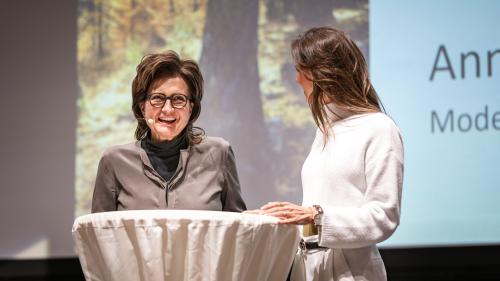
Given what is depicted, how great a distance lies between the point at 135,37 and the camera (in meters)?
4.30

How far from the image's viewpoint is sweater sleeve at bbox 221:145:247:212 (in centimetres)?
255

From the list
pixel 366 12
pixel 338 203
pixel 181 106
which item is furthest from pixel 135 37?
pixel 338 203

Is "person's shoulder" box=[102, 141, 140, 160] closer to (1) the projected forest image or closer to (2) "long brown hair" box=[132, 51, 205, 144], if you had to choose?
(2) "long brown hair" box=[132, 51, 205, 144]

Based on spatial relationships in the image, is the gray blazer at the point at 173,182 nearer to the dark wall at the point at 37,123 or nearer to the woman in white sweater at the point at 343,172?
the woman in white sweater at the point at 343,172

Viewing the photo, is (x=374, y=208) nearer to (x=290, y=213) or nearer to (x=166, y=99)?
(x=290, y=213)

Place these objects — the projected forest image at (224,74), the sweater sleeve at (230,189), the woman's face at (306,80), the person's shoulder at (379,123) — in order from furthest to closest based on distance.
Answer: the projected forest image at (224,74)
the sweater sleeve at (230,189)
the woman's face at (306,80)
the person's shoulder at (379,123)

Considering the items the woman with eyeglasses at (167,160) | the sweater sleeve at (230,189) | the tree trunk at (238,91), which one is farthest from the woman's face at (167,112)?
the tree trunk at (238,91)

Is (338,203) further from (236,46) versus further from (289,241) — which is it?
(236,46)

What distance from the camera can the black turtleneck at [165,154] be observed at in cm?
249

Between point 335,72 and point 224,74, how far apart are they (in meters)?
2.23

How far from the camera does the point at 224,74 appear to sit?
4305 millimetres

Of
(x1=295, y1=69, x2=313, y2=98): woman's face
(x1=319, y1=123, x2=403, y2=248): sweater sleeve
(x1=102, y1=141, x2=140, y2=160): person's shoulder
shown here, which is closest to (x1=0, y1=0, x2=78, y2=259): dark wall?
(x1=102, y1=141, x2=140, y2=160): person's shoulder

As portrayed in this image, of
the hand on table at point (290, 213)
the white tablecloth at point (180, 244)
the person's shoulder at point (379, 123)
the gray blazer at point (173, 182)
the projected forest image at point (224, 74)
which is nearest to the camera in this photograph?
the white tablecloth at point (180, 244)

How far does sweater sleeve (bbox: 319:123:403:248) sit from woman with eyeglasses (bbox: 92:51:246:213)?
0.61 metres
